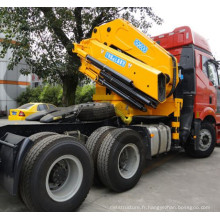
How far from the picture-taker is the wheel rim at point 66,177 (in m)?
3.04

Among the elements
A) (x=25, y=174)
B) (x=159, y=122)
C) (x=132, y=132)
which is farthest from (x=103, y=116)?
(x=25, y=174)

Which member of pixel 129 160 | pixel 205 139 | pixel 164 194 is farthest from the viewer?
pixel 205 139

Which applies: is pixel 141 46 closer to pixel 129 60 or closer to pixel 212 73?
pixel 129 60

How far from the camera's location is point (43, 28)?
7.37 m

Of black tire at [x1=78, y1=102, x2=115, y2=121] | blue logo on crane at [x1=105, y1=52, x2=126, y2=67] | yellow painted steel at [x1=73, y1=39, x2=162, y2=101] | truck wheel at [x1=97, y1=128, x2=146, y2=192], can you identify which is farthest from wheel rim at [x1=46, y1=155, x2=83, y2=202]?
blue logo on crane at [x1=105, y1=52, x2=126, y2=67]

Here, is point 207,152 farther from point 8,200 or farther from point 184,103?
point 8,200

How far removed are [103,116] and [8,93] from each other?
1836cm

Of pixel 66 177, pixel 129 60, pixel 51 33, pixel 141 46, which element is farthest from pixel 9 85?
pixel 66 177

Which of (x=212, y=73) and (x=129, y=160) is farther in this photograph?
(x=212, y=73)

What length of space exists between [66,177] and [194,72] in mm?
4113

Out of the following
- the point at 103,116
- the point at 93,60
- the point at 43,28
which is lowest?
the point at 103,116

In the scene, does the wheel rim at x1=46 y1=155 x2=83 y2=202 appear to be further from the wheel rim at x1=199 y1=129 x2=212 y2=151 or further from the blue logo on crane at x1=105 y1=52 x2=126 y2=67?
the wheel rim at x1=199 y1=129 x2=212 y2=151

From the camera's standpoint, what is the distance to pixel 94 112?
430 cm

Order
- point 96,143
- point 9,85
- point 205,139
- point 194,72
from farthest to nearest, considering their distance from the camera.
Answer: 1. point 9,85
2. point 205,139
3. point 194,72
4. point 96,143
